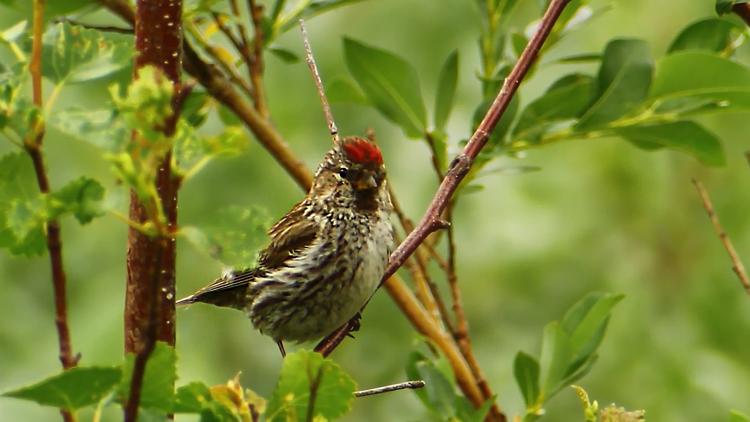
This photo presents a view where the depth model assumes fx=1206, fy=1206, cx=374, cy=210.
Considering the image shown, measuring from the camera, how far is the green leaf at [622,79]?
2971 mm

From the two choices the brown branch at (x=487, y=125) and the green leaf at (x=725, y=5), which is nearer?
the brown branch at (x=487, y=125)

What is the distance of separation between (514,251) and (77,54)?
12.3ft

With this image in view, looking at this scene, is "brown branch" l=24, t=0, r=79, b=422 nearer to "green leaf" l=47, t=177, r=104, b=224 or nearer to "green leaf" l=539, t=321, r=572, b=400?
"green leaf" l=47, t=177, r=104, b=224

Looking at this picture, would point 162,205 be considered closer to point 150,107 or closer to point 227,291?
point 150,107

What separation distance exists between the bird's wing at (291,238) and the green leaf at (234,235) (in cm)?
259

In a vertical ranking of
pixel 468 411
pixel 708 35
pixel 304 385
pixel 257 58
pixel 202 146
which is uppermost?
pixel 257 58

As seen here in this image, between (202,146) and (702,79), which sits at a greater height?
(702,79)

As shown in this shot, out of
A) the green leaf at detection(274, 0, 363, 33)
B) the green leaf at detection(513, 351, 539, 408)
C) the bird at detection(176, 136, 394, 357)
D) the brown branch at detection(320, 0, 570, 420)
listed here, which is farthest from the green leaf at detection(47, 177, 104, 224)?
the bird at detection(176, 136, 394, 357)

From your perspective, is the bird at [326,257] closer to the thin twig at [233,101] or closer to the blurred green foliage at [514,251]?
the blurred green foliage at [514,251]

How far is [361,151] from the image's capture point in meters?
3.74

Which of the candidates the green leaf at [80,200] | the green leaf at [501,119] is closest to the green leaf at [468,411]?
the green leaf at [501,119]

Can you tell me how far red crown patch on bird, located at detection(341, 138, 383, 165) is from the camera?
3734 millimetres

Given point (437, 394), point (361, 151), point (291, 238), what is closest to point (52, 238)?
point (437, 394)

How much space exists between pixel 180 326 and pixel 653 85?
7.81ft
